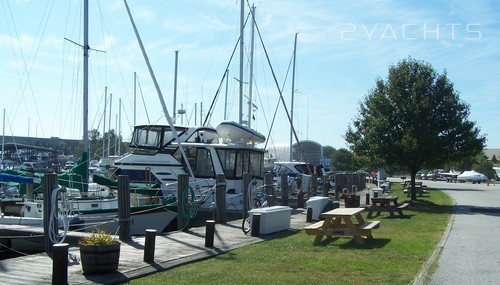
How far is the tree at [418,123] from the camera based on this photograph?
1034 inches

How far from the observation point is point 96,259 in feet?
28.5

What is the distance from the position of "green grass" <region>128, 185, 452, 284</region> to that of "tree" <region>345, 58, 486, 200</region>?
1272 cm

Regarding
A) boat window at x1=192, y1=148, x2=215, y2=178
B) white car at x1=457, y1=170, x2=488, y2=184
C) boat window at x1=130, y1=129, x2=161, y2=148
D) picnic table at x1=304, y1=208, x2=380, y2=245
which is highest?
boat window at x1=130, y1=129, x2=161, y2=148

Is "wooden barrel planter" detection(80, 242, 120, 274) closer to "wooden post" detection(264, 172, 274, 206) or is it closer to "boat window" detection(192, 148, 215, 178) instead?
"wooden post" detection(264, 172, 274, 206)

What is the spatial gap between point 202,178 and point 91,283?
14091 millimetres

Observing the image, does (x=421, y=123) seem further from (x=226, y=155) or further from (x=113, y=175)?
(x=113, y=175)

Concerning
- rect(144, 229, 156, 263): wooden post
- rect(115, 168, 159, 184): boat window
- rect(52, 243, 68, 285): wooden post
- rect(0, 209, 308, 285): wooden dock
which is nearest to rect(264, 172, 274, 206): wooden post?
rect(115, 168, 159, 184): boat window

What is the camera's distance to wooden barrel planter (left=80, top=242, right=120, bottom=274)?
8.67 m

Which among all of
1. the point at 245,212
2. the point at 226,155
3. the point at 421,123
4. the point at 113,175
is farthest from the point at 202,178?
the point at 421,123

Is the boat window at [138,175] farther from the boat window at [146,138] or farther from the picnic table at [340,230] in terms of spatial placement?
the picnic table at [340,230]

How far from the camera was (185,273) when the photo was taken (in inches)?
354

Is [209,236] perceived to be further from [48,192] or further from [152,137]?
[152,137]

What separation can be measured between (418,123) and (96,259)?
20.7 m

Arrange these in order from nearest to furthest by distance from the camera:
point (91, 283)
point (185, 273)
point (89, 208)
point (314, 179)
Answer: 1. point (91, 283)
2. point (185, 273)
3. point (89, 208)
4. point (314, 179)
